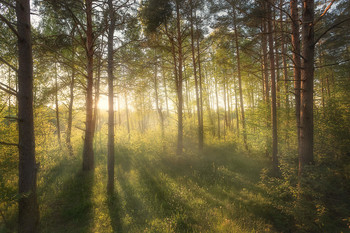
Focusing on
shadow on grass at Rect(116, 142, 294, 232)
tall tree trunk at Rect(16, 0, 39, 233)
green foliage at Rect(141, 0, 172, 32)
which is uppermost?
green foliage at Rect(141, 0, 172, 32)

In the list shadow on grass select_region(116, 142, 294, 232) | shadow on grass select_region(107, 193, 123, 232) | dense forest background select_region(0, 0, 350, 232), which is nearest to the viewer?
dense forest background select_region(0, 0, 350, 232)

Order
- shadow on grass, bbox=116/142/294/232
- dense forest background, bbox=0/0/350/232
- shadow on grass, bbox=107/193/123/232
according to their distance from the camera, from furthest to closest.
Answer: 1. shadow on grass, bbox=116/142/294/232
2. shadow on grass, bbox=107/193/123/232
3. dense forest background, bbox=0/0/350/232

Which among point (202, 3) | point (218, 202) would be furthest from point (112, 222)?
point (202, 3)

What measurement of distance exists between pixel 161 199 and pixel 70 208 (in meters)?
3.26

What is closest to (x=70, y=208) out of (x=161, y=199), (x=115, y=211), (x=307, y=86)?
(x=115, y=211)

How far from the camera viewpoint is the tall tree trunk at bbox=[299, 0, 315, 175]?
4.13 m

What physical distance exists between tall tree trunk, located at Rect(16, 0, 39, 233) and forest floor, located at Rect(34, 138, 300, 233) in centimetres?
111

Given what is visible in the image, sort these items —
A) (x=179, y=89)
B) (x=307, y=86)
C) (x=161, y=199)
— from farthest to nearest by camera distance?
(x=179, y=89) < (x=161, y=199) < (x=307, y=86)

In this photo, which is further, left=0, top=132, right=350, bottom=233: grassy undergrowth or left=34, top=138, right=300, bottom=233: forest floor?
left=34, top=138, right=300, bottom=233: forest floor

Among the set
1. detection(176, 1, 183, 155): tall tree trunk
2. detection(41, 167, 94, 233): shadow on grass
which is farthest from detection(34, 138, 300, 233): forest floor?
detection(176, 1, 183, 155): tall tree trunk

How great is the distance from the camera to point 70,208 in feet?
17.1

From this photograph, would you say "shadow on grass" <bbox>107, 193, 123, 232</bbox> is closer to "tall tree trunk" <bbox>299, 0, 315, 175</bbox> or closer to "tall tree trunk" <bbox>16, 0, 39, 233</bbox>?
"tall tree trunk" <bbox>16, 0, 39, 233</bbox>

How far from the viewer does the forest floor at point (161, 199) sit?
4379 millimetres

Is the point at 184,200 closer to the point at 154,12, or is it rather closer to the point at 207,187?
the point at 207,187
